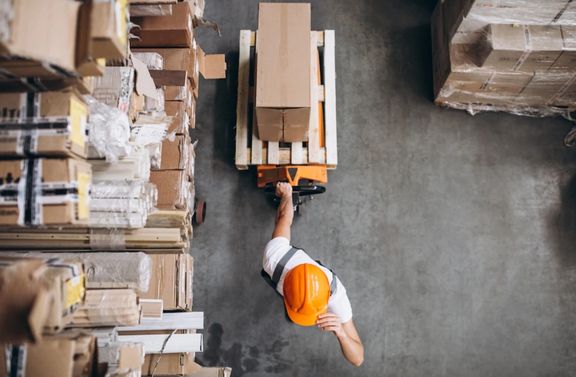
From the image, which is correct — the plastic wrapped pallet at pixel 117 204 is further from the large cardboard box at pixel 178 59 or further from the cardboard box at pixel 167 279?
the large cardboard box at pixel 178 59

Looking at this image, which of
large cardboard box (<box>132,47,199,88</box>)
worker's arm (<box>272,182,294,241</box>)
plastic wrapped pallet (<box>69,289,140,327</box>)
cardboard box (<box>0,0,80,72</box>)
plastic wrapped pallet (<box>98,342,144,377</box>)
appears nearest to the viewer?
cardboard box (<box>0,0,80,72</box>)

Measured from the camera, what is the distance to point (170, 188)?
139 inches

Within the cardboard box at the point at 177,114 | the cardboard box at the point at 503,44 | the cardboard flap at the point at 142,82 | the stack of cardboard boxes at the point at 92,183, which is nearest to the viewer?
the stack of cardboard boxes at the point at 92,183

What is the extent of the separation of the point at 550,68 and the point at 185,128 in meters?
3.23

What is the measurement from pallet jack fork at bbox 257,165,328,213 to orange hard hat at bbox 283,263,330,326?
108cm

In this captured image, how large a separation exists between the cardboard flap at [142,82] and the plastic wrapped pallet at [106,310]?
1339 millimetres

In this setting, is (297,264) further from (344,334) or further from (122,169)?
(122,169)

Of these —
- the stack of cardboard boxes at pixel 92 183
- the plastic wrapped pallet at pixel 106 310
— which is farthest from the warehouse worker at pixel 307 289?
the plastic wrapped pallet at pixel 106 310

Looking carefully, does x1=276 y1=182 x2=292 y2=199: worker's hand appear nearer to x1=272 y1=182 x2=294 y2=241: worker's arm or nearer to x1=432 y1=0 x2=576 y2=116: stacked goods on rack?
x1=272 y1=182 x2=294 y2=241: worker's arm

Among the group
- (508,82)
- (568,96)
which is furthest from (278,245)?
(568,96)

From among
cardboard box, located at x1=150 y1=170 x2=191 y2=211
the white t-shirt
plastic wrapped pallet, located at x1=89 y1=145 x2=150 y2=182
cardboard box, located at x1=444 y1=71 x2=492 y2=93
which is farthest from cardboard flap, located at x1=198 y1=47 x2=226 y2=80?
cardboard box, located at x1=444 y1=71 x2=492 y2=93

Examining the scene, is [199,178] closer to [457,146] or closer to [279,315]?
[279,315]

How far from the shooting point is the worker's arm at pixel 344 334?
312 cm

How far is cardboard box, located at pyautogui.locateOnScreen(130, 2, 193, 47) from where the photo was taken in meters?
3.81
